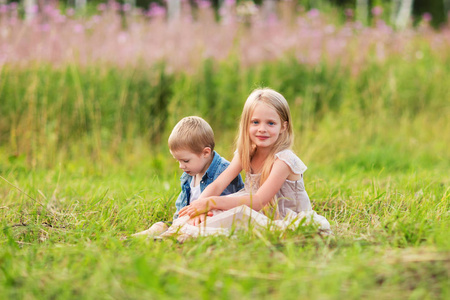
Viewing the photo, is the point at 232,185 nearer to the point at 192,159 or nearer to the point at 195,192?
the point at 195,192

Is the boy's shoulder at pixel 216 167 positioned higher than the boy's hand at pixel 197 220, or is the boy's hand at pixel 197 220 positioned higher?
the boy's shoulder at pixel 216 167

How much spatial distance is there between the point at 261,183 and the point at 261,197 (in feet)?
Result: 0.58

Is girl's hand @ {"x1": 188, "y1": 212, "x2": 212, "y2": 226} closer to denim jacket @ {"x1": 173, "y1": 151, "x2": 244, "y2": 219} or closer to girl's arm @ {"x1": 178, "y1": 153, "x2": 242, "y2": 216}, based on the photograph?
girl's arm @ {"x1": 178, "y1": 153, "x2": 242, "y2": 216}

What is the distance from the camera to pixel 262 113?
8.66ft

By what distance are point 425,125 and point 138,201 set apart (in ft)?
13.0

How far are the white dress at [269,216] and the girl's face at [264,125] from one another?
108mm

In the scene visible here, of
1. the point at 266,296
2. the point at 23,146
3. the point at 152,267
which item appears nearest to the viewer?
the point at 266,296

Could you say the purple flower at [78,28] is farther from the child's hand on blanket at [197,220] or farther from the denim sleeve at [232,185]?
the child's hand on blanket at [197,220]

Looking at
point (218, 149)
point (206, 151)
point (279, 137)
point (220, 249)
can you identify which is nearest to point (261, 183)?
point (279, 137)

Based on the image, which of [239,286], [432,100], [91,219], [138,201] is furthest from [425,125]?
[239,286]

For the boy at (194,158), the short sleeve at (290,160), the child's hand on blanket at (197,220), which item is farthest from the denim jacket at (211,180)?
the short sleeve at (290,160)

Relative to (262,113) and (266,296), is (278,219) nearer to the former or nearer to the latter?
(262,113)

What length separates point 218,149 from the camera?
483 cm

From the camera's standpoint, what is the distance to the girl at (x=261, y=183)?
2.49 metres
